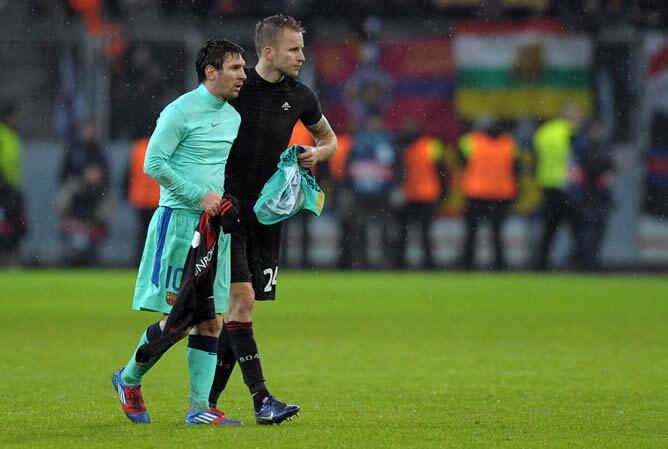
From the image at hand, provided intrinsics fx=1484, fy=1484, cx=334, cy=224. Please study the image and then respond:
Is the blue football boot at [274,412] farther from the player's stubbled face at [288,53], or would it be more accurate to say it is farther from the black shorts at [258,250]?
the player's stubbled face at [288,53]

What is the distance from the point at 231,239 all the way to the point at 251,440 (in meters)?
1.20

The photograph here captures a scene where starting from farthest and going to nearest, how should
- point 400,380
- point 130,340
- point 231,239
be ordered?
point 130,340 → point 400,380 → point 231,239

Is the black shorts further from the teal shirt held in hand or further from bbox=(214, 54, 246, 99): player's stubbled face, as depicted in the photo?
bbox=(214, 54, 246, 99): player's stubbled face

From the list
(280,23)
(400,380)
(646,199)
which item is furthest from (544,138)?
(280,23)

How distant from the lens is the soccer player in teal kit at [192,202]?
7.09 metres

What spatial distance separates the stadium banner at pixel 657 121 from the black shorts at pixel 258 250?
15.5m

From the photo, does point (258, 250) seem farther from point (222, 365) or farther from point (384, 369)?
point (384, 369)

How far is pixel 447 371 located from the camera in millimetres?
10008

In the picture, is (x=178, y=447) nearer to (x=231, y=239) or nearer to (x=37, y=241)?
(x=231, y=239)

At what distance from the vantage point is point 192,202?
278 inches

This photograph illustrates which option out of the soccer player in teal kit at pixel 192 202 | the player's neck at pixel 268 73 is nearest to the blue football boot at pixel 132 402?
the soccer player in teal kit at pixel 192 202

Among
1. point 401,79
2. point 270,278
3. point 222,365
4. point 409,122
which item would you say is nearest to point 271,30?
point 270,278

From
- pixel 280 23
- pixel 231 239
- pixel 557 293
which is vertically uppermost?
pixel 280 23

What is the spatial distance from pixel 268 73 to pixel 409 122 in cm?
1399
